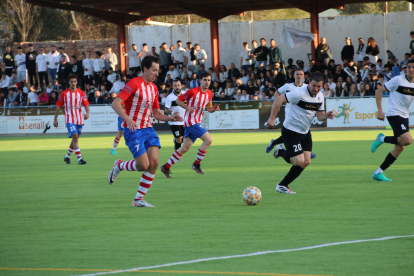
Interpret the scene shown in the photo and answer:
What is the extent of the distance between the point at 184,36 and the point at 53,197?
97.2 ft

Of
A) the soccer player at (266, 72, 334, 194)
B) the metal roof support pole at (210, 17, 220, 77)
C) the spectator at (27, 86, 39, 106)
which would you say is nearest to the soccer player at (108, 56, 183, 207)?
the soccer player at (266, 72, 334, 194)

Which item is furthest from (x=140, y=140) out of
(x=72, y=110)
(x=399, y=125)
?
(x=72, y=110)

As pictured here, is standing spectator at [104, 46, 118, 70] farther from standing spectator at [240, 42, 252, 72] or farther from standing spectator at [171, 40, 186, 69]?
standing spectator at [240, 42, 252, 72]

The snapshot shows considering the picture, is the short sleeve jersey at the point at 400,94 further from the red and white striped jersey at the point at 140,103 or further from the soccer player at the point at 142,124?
the red and white striped jersey at the point at 140,103

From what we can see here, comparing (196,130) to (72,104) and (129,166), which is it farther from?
(72,104)

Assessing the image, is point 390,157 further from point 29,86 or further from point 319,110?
point 29,86

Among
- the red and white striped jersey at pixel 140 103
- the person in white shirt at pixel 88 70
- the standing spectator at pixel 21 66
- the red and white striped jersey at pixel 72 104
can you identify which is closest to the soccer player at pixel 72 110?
the red and white striped jersey at pixel 72 104

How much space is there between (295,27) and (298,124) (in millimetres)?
27029

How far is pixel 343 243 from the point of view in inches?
217

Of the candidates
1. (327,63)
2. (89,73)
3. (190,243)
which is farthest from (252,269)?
(89,73)

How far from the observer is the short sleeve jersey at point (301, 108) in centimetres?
891

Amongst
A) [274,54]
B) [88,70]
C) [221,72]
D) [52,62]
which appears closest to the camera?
[274,54]

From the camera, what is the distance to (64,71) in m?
32.1

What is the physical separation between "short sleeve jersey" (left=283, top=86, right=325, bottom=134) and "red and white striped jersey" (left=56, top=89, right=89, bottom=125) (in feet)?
25.2
